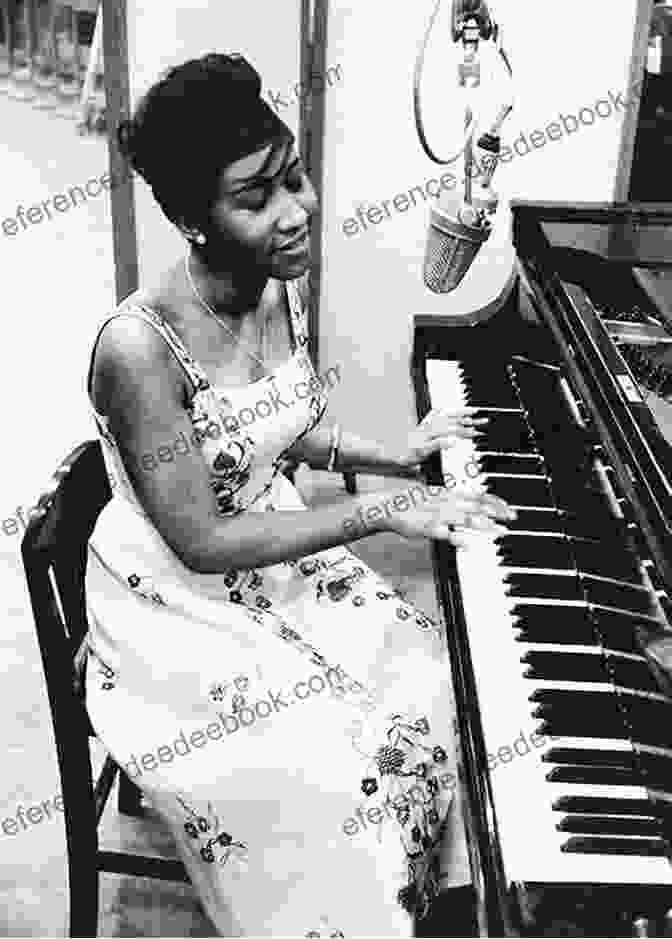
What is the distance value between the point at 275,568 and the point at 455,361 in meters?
0.60

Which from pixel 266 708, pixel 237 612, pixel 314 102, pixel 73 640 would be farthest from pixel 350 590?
pixel 314 102

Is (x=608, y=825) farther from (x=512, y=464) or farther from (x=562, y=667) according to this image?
(x=512, y=464)

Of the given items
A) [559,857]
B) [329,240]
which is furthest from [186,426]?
[329,240]

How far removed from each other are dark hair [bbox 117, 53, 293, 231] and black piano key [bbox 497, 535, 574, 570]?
0.64m

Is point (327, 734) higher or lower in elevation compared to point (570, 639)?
lower

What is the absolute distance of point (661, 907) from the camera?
47.7 inches

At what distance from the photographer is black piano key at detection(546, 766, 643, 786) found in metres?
1.35

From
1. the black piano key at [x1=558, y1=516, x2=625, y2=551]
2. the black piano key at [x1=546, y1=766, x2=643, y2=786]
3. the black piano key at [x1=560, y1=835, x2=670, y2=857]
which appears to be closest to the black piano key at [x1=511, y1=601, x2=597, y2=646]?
the black piano key at [x1=558, y1=516, x2=625, y2=551]

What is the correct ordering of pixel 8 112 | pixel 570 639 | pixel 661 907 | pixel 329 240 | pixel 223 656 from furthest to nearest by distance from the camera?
1. pixel 8 112
2. pixel 329 240
3. pixel 223 656
4. pixel 570 639
5. pixel 661 907

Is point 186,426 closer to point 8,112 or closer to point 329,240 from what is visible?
point 329,240

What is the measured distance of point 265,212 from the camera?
180 cm

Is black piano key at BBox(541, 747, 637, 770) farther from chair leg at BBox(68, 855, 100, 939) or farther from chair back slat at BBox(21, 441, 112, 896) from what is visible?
chair leg at BBox(68, 855, 100, 939)

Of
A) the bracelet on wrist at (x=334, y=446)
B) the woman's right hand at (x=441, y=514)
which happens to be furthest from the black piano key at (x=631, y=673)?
the bracelet on wrist at (x=334, y=446)

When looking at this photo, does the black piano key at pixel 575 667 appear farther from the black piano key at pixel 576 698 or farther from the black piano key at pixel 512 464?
the black piano key at pixel 512 464
